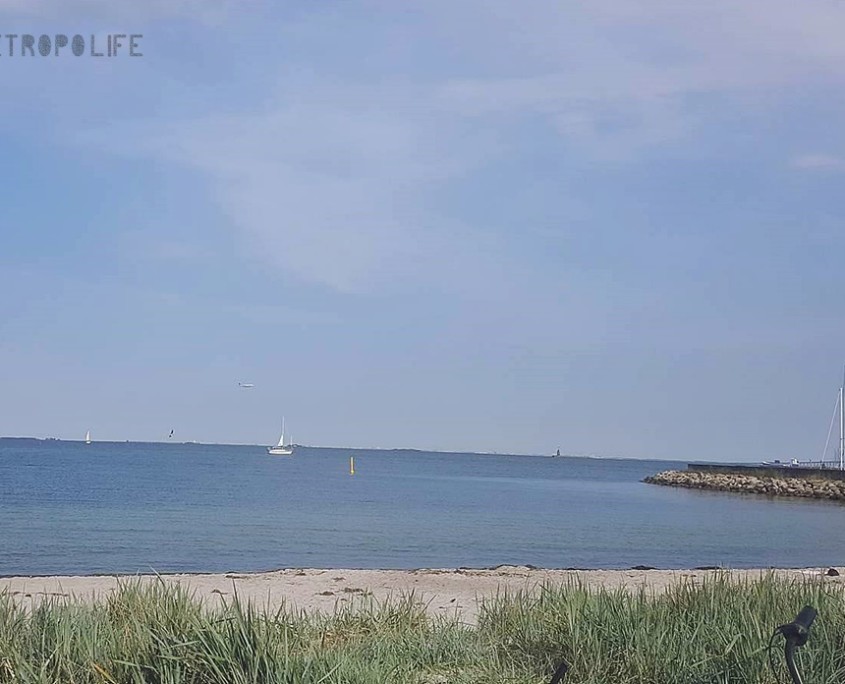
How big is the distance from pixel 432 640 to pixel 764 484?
67872 millimetres

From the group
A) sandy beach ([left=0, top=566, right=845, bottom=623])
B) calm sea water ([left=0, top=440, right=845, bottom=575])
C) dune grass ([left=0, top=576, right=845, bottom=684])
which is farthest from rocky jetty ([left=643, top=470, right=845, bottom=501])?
dune grass ([left=0, top=576, right=845, bottom=684])

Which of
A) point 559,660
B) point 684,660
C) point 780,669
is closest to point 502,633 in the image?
point 559,660

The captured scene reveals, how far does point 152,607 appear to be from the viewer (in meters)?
7.26

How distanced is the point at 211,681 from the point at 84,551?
2204 centimetres

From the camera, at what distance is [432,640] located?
796 centimetres

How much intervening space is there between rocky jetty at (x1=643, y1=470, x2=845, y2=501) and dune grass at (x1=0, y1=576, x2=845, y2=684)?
193ft

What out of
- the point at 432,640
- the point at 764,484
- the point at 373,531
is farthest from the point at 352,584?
the point at 764,484

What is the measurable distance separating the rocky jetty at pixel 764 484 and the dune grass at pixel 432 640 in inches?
2310

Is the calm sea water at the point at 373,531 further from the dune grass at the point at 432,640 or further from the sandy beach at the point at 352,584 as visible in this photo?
the dune grass at the point at 432,640

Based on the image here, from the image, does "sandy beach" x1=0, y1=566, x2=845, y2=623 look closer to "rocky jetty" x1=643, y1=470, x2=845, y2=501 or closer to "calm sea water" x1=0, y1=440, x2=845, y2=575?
"calm sea water" x1=0, y1=440, x2=845, y2=575

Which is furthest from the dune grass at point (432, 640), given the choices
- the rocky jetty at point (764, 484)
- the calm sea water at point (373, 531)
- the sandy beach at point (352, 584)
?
the rocky jetty at point (764, 484)

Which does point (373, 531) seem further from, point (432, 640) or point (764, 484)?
point (764, 484)

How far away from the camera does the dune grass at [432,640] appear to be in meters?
6.05

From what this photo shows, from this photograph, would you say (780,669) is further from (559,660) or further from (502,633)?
(502,633)
